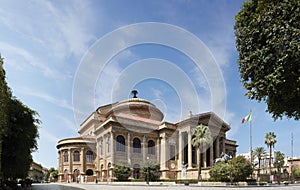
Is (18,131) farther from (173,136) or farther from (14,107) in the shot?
(173,136)

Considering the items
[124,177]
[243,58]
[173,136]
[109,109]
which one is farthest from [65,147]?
[243,58]

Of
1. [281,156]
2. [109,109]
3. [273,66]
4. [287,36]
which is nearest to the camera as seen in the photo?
[287,36]

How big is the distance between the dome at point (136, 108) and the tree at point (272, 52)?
56.0m

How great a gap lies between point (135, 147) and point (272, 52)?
50.8 m

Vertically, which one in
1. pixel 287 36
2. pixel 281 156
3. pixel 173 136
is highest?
pixel 287 36

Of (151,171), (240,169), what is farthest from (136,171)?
(240,169)

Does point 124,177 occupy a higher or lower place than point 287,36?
lower

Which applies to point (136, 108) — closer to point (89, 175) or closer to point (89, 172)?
point (89, 172)

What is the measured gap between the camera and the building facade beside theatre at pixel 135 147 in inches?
2335

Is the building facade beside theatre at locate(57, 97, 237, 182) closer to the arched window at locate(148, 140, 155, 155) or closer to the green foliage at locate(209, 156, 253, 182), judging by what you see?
the arched window at locate(148, 140, 155, 155)

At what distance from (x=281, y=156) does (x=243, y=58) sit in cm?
8021

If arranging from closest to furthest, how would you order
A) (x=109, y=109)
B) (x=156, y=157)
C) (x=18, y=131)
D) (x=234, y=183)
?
(x=18, y=131), (x=234, y=183), (x=156, y=157), (x=109, y=109)

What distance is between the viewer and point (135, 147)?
203 ft

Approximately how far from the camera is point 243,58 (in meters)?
15.9
